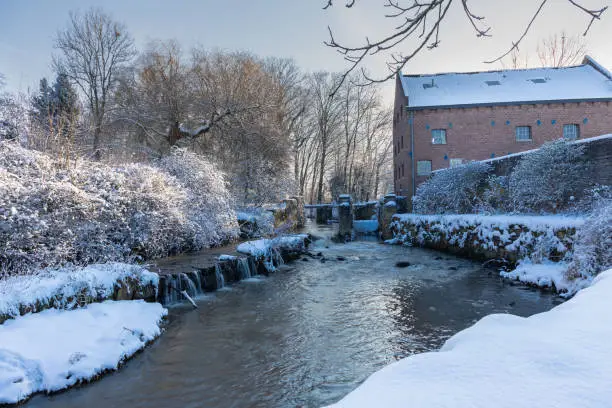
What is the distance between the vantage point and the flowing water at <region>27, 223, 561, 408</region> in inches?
179

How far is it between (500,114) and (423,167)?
20.5ft

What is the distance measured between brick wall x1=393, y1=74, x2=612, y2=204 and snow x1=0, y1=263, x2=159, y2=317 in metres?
22.0

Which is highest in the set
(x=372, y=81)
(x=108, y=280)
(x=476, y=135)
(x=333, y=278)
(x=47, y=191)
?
(x=476, y=135)

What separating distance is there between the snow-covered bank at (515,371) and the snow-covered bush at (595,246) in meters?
5.71

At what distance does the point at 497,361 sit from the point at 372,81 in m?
2.28

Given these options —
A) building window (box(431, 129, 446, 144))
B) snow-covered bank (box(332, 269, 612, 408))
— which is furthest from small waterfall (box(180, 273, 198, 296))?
building window (box(431, 129, 446, 144))

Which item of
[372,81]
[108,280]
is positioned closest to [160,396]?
[108,280]

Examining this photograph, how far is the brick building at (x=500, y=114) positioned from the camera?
945 inches

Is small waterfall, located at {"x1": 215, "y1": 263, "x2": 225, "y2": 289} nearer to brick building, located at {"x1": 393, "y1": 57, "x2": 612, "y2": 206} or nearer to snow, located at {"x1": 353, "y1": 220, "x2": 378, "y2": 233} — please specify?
snow, located at {"x1": 353, "y1": 220, "x2": 378, "y2": 233}

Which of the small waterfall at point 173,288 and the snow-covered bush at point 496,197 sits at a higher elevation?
the snow-covered bush at point 496,197

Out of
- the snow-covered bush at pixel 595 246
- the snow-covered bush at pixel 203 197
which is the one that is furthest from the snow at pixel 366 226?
the snow-covered bush at pixel 595 246

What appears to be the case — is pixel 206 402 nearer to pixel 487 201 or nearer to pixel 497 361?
pixel 497 361

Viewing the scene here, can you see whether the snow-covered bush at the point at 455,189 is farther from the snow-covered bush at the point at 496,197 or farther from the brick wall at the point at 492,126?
the brick wall at the point at 492,126

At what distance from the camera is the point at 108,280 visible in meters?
6.71
